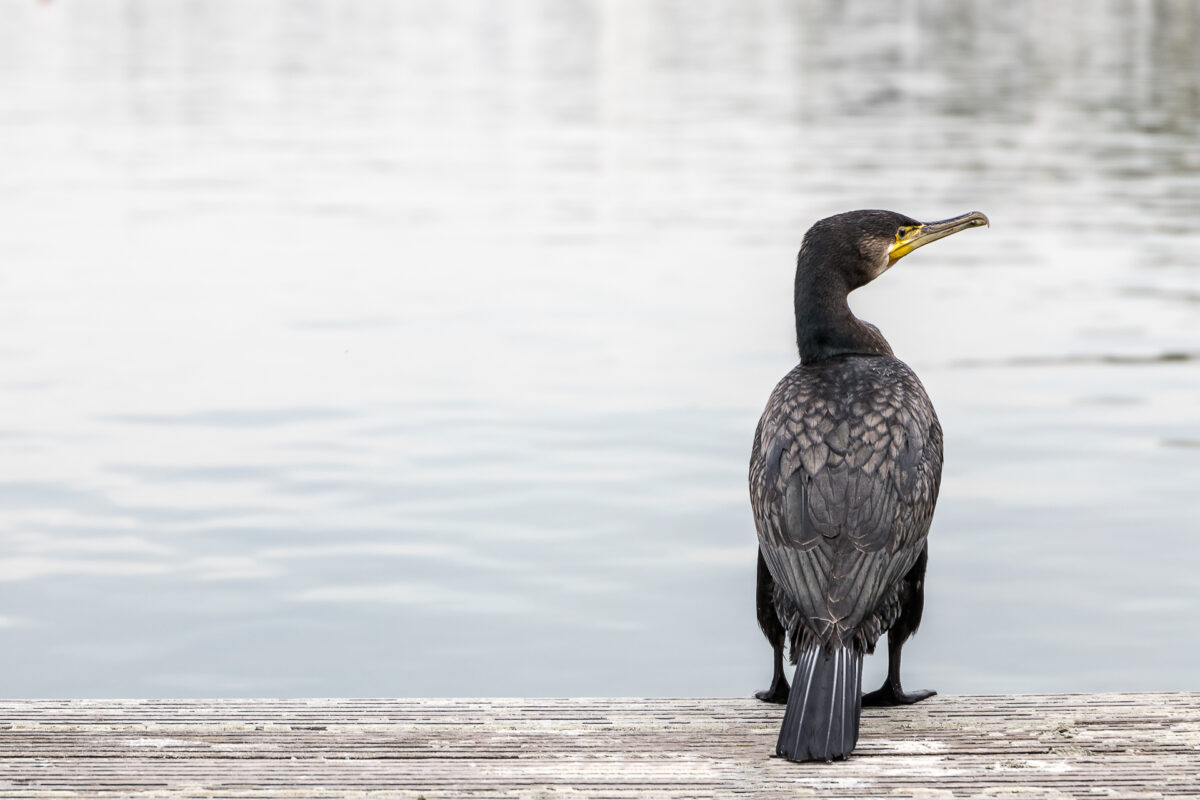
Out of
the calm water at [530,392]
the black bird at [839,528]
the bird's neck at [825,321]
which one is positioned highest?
the bird's neck at [825,321]

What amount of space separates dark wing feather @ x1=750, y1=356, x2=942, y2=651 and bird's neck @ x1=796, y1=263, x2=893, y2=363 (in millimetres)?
332

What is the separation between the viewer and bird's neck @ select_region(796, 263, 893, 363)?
5.64 meters

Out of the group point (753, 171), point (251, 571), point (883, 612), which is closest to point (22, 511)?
point (251, 571)

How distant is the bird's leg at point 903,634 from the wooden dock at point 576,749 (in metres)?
0.09

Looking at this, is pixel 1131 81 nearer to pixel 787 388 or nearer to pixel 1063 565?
pixel 1063 565

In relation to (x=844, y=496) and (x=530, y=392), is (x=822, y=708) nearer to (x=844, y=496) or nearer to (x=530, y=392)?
(x=844, y=496)

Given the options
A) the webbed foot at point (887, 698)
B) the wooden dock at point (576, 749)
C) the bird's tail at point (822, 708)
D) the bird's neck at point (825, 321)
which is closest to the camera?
the wooden dock at point (576, 749)

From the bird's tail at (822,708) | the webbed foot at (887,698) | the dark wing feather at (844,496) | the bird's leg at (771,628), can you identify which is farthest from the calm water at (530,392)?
the bird's tail at (822,708)

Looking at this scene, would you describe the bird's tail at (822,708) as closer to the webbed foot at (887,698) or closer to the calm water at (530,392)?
the webbed foot at (887,698)

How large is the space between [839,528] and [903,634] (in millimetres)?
585

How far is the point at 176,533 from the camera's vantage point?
9.41 meters

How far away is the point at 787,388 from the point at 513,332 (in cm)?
859

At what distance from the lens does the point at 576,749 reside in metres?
4.72

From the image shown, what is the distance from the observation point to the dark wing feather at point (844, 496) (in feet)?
16.0
